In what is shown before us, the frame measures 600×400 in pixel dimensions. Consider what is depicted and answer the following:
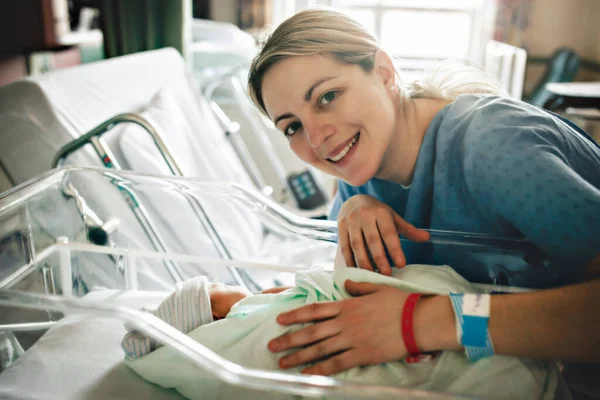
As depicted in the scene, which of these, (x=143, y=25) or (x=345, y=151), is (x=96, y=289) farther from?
(x=143, y=25)

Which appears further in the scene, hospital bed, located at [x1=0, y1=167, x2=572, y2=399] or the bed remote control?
the bed remote control

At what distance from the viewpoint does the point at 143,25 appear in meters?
2.17

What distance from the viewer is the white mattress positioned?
0.66 meters

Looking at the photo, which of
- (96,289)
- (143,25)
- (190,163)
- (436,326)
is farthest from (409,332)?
(143,25)

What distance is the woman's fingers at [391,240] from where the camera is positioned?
29.7 inches

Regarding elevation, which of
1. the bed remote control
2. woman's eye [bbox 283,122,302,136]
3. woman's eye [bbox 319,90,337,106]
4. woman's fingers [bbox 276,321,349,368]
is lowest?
the bed remote control

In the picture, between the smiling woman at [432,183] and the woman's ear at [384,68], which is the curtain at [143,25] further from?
the woman's ear at [384,68]

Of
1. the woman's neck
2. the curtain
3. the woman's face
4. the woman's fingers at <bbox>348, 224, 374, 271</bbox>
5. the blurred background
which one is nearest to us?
the woman's fingers at <bbox>348, 224, 374, 271</bbox>

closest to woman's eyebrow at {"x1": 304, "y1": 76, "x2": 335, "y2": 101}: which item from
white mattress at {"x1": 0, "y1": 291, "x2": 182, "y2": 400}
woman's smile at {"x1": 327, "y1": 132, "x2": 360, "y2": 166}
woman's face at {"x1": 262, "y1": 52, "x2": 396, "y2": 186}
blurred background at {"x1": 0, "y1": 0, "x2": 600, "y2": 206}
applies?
woman's face at {"x1": 262, "y1": 52, "x2": 396, "y2": 186}

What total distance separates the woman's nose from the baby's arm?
0.31 metres

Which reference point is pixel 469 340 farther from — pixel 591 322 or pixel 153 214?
pixel 153 214

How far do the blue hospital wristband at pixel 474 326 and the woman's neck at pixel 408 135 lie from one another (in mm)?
454

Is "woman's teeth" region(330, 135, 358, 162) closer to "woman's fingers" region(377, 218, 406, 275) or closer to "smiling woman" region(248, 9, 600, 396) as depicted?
"smiling woman" region(248, 9, 600, 396)

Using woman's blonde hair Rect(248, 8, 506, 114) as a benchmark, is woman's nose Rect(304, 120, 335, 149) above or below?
below
